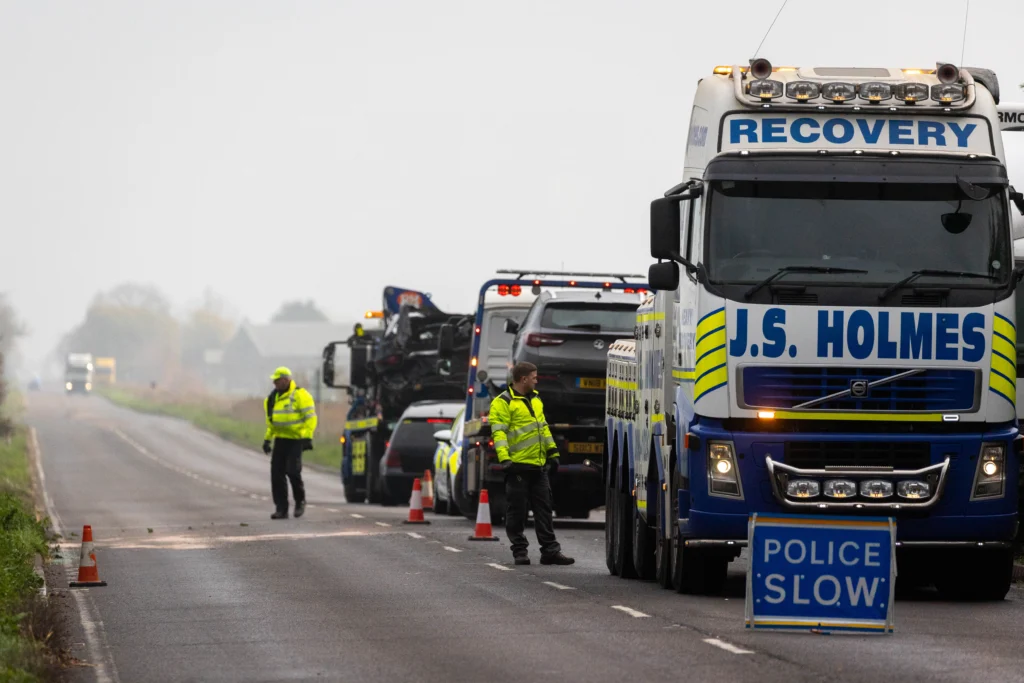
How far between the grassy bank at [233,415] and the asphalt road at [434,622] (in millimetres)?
34927

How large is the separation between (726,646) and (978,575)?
413 cm

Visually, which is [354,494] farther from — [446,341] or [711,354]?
[711,354]

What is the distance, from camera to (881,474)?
14.0 metres

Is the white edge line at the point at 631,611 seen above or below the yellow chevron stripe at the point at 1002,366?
below

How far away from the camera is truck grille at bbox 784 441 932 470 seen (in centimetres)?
1391

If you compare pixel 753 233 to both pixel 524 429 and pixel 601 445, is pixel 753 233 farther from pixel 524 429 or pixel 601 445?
pixel 601 445

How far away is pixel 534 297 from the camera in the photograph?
25.8m

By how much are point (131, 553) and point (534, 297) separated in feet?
22.2

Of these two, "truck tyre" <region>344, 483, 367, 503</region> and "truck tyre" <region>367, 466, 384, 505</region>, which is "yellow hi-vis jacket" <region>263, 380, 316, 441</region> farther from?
"truck tyre" <region>344, 483, 367, 503</region>

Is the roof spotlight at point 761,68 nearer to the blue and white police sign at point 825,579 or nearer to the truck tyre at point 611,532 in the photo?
the blue and white police sign at point 825,579

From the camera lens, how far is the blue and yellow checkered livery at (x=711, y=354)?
1382 centimetres

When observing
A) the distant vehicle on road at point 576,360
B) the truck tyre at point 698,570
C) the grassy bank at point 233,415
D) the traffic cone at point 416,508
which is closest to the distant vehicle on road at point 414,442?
the traffic cone at point 416,508

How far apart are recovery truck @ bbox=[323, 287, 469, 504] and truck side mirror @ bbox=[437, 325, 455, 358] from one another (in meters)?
1.26

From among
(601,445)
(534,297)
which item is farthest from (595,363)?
(534,297)
